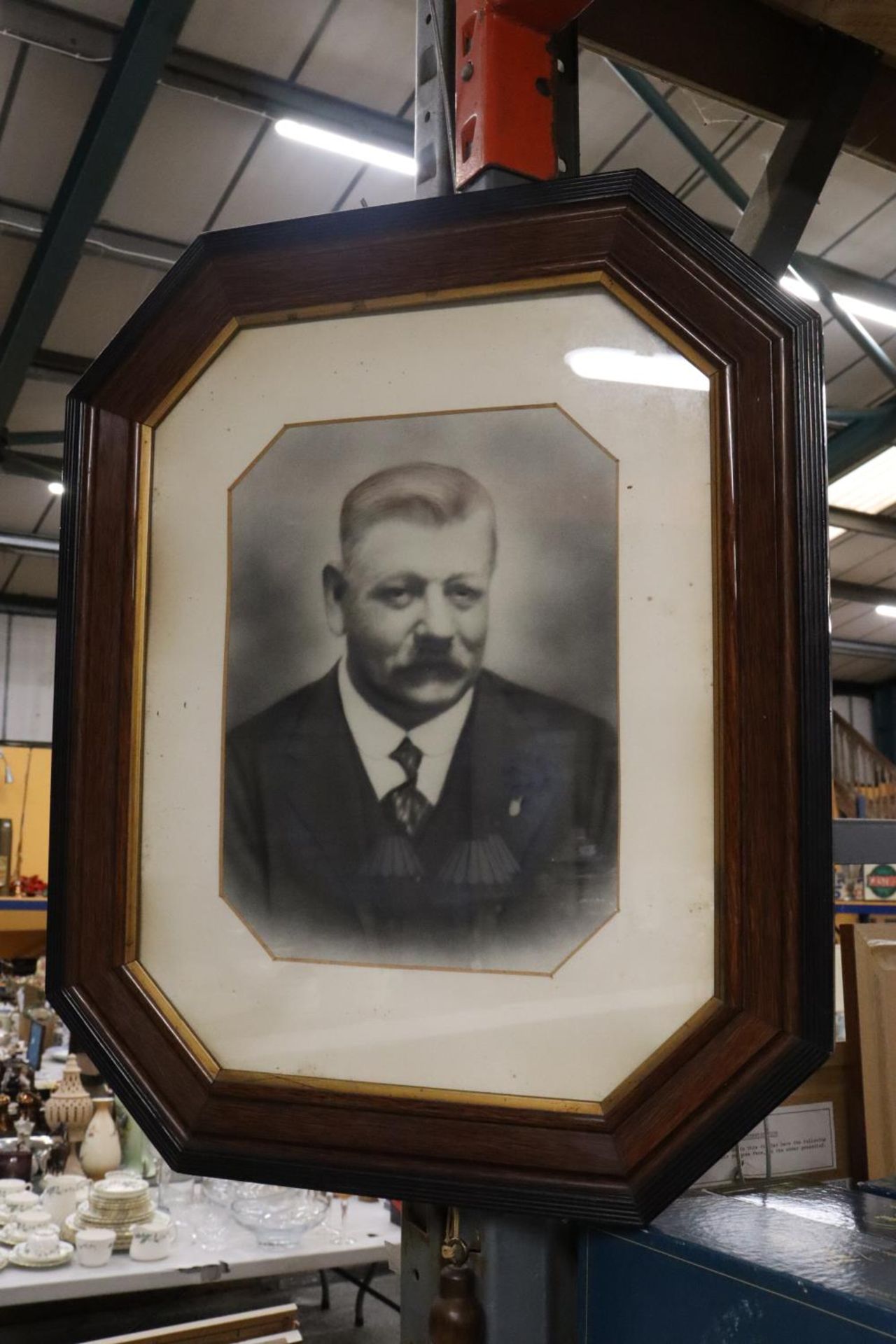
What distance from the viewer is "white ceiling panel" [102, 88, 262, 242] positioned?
4.00 metres

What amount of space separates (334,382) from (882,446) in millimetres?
6199

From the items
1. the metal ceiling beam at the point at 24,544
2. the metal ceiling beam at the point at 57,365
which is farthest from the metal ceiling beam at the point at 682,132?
the metal ceiling beam at the point at 24,544

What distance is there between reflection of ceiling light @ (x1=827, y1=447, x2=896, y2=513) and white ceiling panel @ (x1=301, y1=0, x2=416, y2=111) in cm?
454

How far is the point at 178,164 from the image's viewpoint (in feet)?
14.0

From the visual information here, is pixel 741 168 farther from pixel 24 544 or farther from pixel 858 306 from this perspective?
pixel 24 544

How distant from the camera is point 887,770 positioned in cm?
1014

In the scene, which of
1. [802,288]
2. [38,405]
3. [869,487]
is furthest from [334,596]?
[869,487]

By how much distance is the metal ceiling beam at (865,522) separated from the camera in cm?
815

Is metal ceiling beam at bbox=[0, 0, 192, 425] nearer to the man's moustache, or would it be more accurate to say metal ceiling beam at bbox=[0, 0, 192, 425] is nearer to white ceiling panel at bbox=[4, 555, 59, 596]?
the man's moustache

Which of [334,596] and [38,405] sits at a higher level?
[38,405]

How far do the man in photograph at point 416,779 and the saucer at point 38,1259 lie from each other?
7.73ft

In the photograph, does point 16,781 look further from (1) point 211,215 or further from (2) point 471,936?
(2) point 471,936

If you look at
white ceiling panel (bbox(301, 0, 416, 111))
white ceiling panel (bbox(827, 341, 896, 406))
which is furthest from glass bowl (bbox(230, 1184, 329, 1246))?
white ceiling panel (bbox(827, 341, 896, 406))

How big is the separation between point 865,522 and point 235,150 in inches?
226
